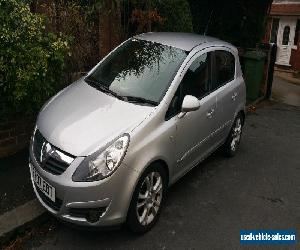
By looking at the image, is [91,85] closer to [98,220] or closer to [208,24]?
[98,220]

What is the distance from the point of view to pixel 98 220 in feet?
12.1

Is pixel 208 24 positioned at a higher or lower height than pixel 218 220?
higher

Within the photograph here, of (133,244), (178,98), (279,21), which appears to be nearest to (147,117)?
(178,98)

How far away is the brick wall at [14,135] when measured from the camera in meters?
5.30

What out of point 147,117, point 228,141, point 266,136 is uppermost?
A: point 147,117

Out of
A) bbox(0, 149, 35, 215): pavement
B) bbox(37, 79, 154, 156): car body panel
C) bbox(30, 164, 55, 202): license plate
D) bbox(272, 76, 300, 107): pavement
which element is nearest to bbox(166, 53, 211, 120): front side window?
bbox(37, 79, 154, 156): car body panel

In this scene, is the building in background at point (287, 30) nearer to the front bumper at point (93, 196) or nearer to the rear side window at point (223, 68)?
the rear side window at point (223, 68)

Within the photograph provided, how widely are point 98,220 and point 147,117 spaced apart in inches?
44.0

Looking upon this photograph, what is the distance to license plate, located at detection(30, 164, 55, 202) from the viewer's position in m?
3.73

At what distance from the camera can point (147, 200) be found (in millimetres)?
4105

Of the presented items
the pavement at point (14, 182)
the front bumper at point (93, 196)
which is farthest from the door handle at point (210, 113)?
the pavement at point (14, 182)

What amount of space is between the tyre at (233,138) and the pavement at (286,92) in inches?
223

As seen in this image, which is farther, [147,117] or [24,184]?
[24,184]

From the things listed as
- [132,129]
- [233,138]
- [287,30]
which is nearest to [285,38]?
[287,30]
